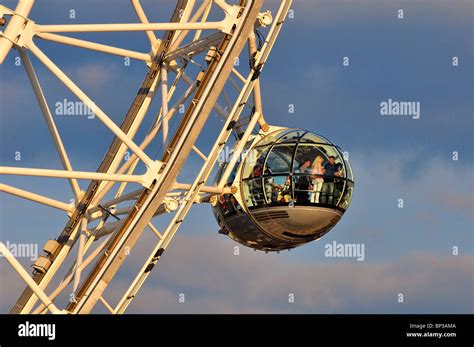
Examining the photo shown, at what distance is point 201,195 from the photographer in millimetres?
40375

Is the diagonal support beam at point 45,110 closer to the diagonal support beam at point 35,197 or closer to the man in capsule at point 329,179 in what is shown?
the diagonal support beam at point 35,197

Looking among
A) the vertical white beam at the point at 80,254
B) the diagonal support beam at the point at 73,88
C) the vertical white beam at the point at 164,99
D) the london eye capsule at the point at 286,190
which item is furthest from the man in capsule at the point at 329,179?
the diagonal support beam at the point at 73,88

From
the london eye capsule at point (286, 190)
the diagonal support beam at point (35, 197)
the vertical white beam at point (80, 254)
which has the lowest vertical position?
the vertical white beam at point (80, 254)

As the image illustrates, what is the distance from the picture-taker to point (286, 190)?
38531mm

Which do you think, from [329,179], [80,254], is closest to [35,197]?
[80,254]

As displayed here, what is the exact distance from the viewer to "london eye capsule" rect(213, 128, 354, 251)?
126 feet

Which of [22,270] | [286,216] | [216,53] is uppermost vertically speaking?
[216,53]

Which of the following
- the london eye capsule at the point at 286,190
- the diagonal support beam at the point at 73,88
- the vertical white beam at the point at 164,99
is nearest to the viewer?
the diagonal support beam at the point at 73,88

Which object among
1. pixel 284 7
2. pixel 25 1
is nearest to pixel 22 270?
pixel 25 1

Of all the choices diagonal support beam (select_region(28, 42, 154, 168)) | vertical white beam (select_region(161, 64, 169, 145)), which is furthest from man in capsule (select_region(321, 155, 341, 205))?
diagonal support beam (select_region(28, 42, 154, 168))

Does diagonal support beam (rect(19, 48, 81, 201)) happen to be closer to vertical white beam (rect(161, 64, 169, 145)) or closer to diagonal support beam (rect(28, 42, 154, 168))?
diagonal support beam (rect(28, 42, 154, 168))

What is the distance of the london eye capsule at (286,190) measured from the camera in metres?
38.5
